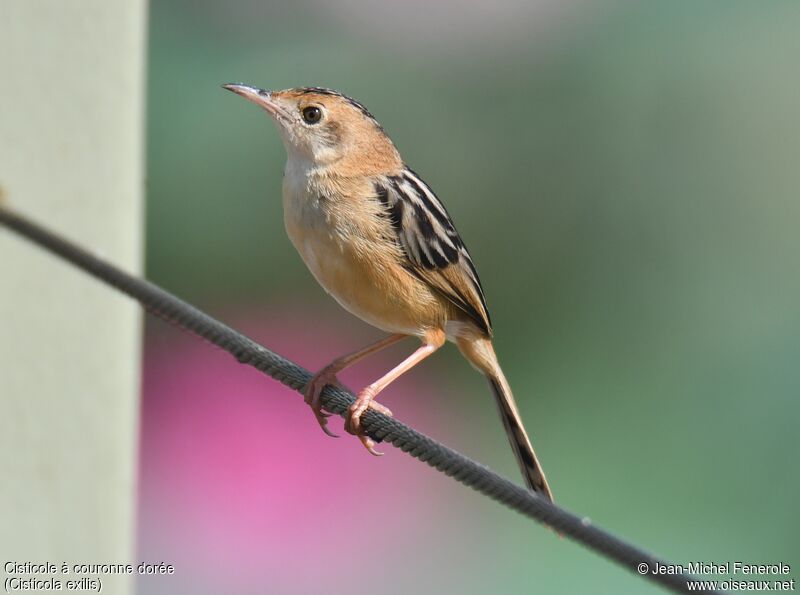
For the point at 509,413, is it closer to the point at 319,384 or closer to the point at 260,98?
the point at 319,384

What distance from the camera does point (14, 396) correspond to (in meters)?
2.85

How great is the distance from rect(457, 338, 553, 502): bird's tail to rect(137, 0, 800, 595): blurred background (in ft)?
10.4

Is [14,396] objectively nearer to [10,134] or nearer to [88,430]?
[88,430]

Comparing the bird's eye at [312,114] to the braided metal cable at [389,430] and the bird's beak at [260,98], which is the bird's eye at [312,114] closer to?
the bird's beak at [260,98]

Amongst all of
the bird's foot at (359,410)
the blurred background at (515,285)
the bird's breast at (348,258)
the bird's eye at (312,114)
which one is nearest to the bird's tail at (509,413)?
the bird's breast at (348,258)

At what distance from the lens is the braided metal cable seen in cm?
159

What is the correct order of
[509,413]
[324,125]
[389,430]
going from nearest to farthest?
[389,430]
[324,125]
[509,413]

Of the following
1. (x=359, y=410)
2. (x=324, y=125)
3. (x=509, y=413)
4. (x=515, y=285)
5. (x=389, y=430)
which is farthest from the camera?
(x=515, y=285)

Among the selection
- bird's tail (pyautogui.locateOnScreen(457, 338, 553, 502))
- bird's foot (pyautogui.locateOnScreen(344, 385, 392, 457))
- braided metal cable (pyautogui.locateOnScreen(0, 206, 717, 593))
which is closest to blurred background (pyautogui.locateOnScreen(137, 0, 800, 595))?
bird's tail (pyautogui.locateOnScreen(457, 338, 553, 502))

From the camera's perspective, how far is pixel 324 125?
3.39 metres

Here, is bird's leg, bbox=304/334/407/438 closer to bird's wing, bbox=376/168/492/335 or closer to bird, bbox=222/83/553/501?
bird, bbox=222/83/553/501

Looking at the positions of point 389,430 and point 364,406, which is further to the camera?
point 364,406

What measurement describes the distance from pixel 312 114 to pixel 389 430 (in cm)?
163

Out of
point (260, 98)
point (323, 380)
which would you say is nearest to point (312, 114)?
point (260, 98)
